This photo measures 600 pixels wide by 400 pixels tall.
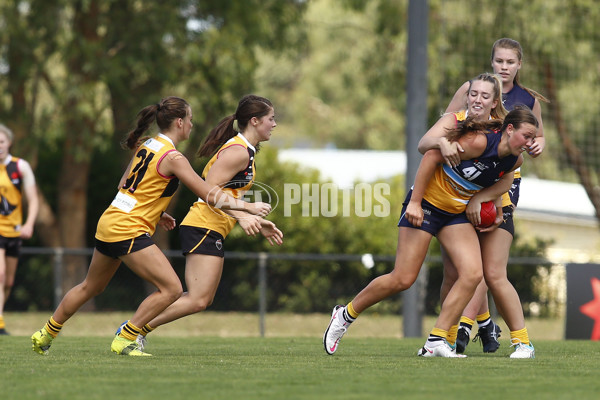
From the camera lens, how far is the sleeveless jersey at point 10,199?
1023cm

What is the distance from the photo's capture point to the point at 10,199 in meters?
10.3

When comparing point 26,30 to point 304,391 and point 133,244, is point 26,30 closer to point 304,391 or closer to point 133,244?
point 133,244

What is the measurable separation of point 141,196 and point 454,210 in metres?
2.24

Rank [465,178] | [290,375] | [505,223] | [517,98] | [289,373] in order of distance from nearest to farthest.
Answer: [290,375]
[289,373]
[465,178]
[505,223]
[517,98]

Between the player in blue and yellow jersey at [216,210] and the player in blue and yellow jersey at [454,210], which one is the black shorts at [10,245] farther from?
the player in blue and yellow jersey at [454,210]

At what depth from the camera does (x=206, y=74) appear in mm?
17891

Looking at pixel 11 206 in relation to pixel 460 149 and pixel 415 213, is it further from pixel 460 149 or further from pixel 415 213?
pixel 460 149

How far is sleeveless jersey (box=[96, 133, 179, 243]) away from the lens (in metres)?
6.68

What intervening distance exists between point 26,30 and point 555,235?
18.0 m

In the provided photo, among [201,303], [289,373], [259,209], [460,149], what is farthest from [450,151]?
[201,303]

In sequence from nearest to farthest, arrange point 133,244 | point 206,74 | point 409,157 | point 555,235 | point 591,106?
point 133,244, point 409,157, point 206,74, point 591,106, point 555,235

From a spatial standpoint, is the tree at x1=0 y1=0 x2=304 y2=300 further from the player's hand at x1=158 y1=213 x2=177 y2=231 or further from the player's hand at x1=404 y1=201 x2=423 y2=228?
the player's hand at x1=404 y1=201 x2=423 y2=228

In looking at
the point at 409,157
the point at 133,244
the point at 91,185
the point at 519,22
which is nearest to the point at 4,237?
the point at 133,244

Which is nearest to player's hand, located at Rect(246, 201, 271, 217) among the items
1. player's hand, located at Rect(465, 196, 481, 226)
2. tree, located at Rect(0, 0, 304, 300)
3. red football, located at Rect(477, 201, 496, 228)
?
player's hand, located at Rect(465, 196, 481, 226)
